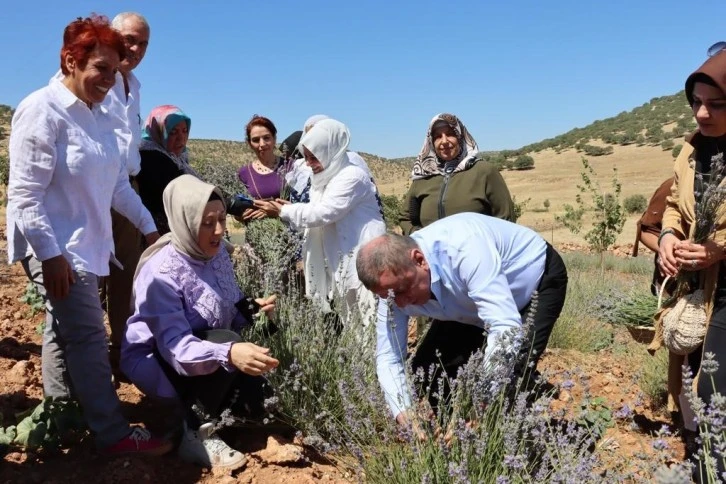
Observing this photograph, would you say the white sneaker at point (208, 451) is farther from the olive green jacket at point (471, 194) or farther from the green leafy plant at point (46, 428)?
the olive green jacket at point (471, 194)

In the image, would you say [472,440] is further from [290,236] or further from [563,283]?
[290,236]

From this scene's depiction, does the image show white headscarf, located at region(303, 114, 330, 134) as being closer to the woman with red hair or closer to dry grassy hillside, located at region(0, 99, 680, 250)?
the woman with red hair

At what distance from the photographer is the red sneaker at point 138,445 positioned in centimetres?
255

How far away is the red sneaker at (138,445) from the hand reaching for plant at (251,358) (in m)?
0.51

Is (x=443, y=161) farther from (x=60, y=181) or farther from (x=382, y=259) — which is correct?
(x=60, y=181)

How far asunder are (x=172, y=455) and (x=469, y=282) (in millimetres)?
1501

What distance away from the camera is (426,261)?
2.42 metres

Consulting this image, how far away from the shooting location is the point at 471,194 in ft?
13.4

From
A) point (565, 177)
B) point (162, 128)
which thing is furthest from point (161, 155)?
point (565, 177)

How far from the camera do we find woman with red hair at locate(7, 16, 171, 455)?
7.70ft

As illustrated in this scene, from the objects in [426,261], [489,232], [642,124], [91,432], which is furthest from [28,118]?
→ [642,124]

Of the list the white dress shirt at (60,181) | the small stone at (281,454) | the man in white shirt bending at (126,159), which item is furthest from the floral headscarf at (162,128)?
the small stone at (281,454)

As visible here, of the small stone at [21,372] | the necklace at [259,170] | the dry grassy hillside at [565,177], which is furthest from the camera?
the dry grassy hillside at [565,177]

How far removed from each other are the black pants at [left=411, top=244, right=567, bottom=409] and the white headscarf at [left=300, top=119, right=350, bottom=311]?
0.82 meters
